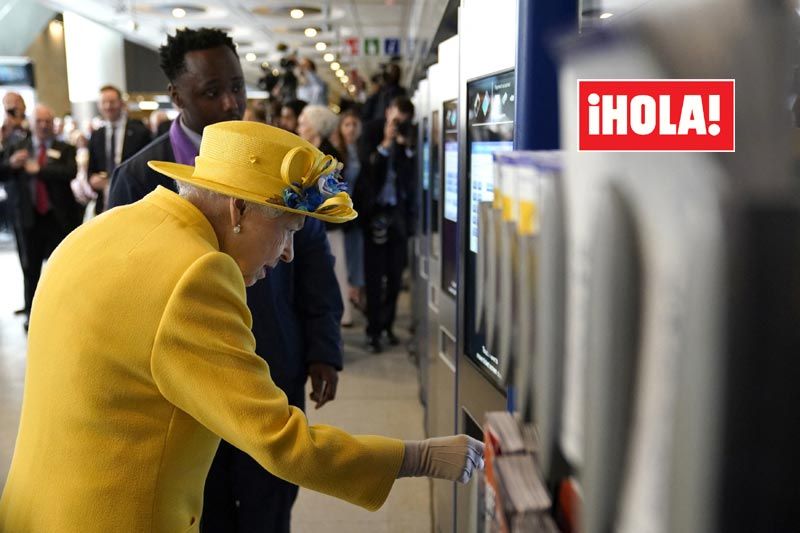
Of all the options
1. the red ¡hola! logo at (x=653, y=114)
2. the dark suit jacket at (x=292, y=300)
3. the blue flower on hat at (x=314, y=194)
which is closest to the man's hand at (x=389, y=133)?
the dark suit jacket at (x=292, y=300)

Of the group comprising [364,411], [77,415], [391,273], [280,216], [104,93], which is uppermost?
[104,93]

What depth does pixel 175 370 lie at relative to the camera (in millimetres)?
1166

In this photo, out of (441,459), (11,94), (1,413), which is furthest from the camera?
(11,94)

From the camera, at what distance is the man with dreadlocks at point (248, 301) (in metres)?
2.14

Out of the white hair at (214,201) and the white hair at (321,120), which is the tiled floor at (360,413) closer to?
the white hair at (321,120)

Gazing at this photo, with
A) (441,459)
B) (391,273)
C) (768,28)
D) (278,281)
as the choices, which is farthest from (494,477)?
(391,273)

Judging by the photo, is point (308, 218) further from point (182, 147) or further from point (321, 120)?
point (321, 120)

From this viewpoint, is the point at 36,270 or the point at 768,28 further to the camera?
the point at 36,270

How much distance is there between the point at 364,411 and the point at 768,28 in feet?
12.8

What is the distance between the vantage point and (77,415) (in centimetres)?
125

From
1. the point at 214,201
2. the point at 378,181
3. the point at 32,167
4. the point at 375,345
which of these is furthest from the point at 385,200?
the point at 214,201

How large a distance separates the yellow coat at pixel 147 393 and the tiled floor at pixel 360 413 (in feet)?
6.16

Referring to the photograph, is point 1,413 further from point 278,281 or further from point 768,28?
point 768,28

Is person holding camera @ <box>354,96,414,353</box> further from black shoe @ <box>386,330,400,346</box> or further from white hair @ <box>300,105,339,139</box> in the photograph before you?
white hair @ <box>300,105,339,139</box>
